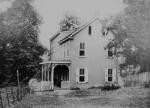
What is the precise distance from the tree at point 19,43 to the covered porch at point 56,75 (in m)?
6.30

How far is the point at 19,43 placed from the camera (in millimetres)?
43781

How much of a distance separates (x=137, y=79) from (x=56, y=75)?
10378mm

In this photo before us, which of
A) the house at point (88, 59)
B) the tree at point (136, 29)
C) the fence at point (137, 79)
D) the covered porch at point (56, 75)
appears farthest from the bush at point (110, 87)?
the covered porch at point (56, 75)

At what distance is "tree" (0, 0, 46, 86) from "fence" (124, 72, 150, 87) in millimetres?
14490

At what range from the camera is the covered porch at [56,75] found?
32.6m

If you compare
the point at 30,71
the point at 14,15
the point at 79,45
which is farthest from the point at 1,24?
the point at 79,45

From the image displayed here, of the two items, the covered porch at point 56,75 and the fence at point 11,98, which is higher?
the covered porch at point 56,75

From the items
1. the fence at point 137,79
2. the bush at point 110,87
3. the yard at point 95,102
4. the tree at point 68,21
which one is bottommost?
the yard at point 95,102

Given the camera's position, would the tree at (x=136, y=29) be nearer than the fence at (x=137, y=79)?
Yes

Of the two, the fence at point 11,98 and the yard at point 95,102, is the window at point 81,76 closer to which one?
the yard at point 95,102

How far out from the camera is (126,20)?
28.7m

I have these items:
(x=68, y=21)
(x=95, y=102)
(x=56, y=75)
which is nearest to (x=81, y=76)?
(x=56, y=75)

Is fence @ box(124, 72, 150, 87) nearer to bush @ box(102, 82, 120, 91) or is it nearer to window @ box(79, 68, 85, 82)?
bush @ box(102, 82, 120, 91)

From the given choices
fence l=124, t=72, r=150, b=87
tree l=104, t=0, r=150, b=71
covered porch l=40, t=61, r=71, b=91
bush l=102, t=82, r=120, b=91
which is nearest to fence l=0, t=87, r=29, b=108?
bush l=102, t=82, r=120, b=91
